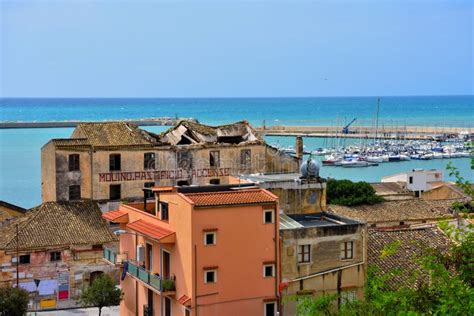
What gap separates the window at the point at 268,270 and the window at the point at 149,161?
20.4 metres

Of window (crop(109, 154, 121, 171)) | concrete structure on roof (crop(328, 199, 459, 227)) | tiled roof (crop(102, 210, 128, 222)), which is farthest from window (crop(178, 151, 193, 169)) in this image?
tiled roof (crop(102, 210, 128, 222))

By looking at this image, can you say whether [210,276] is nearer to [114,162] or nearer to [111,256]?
[111,256]

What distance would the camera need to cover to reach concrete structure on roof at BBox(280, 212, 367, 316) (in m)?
30.6

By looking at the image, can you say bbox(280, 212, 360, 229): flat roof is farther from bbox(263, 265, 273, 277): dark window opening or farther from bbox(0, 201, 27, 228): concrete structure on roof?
bbox(0, 201, 27, 228): concrete structure on roof

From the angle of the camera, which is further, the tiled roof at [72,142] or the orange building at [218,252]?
the tiled roof at [72,142]

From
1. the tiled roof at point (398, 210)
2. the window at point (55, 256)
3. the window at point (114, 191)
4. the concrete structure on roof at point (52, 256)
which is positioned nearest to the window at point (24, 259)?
the concrete structure on roof at point (52, 256)

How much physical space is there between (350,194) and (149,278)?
26.7 meters

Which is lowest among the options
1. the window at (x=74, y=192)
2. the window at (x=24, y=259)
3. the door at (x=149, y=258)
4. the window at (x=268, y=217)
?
the window at (x=24, y=259)

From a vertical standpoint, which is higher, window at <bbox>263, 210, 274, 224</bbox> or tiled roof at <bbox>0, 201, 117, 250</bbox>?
window at <bbox>263, 210, 274, 224</bbox>

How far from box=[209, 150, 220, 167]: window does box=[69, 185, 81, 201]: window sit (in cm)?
736

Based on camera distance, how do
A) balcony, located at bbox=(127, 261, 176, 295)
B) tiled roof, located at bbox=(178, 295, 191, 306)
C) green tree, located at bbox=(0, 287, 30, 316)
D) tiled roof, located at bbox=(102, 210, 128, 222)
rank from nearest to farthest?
tiled roof, located at bbox=(178, 295, 191, 306) → balcony, located at bbox=(127, 261, 176, 295) → green tree, located at bbox=(0, 287, 30, 316) → tiled roof, located at bbox=(102, 210, 128, 222)

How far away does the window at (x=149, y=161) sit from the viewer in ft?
163

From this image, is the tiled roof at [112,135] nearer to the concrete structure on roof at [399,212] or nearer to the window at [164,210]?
the concrete structure on roof at [399,212]

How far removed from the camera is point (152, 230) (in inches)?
1252
